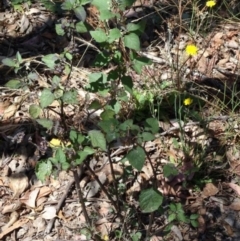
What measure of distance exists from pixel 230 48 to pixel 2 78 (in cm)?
160

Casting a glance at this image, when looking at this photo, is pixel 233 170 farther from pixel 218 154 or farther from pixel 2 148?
pixel 2 148

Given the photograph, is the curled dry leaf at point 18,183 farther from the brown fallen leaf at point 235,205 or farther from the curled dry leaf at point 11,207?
the brown fallen leaf at point 235,205

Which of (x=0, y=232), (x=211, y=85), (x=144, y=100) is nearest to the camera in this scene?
(x=0, y=232)

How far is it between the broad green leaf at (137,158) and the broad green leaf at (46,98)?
0.37 metres

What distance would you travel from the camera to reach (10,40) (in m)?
3.93

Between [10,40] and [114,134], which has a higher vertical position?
[114,134]

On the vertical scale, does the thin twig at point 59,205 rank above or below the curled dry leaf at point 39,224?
above

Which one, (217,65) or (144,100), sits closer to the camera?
(144,100)

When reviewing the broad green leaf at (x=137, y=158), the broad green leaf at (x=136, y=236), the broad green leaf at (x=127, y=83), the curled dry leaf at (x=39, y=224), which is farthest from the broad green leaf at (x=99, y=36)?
the curled dry leaf at (x=39, y=224)

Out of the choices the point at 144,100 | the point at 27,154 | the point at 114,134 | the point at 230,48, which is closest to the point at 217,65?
the point at 230,48

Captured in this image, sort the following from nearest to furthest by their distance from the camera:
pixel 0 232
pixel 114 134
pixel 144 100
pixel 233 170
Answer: pixel 114 134 → pixel 0 232 → pixel 233 170 → pixel 144 100

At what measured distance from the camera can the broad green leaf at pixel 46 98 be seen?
210 centimetres

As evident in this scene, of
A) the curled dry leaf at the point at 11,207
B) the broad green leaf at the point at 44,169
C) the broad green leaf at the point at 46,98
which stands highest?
the broad green leaf at the point at 46,98

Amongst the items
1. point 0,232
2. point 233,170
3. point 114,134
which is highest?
point 114,134
